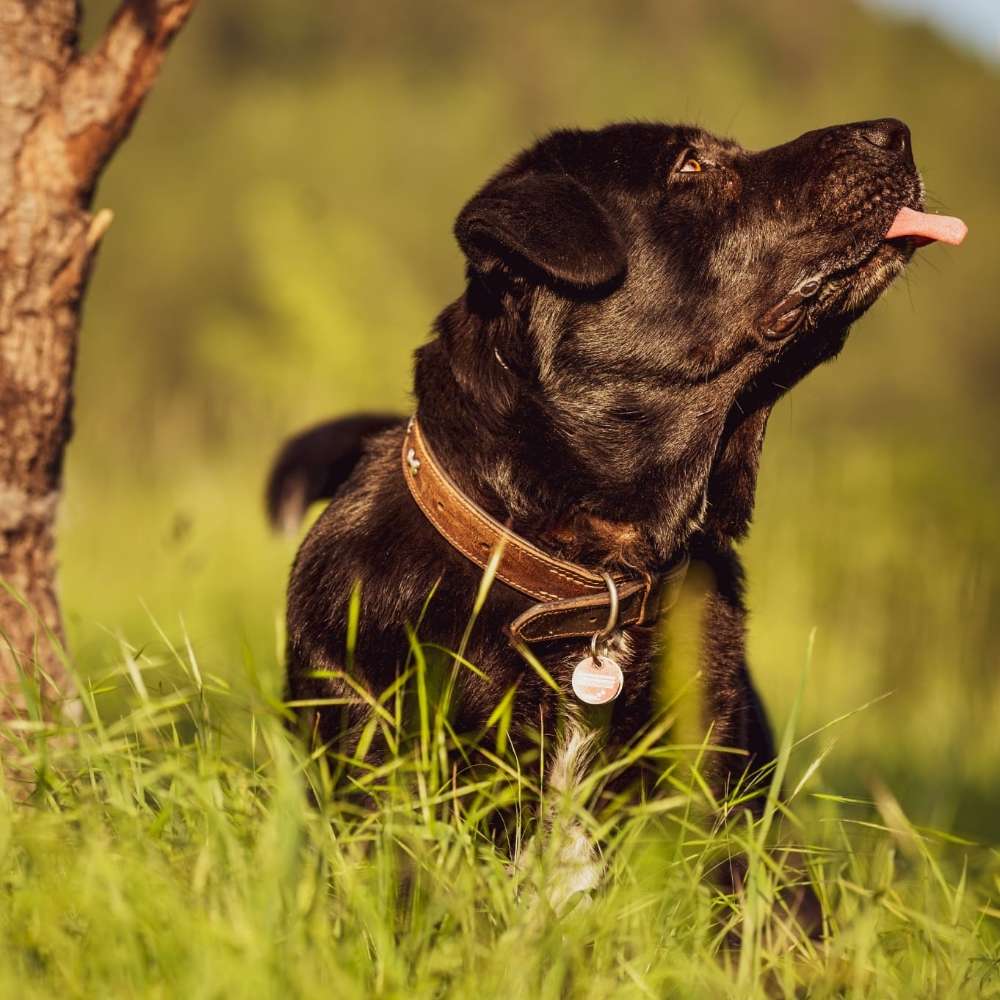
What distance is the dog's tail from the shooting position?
3.57m

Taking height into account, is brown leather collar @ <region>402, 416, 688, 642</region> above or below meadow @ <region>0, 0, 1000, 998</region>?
above

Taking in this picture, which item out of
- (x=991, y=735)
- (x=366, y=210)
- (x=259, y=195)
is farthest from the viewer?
(x=366, y=210)

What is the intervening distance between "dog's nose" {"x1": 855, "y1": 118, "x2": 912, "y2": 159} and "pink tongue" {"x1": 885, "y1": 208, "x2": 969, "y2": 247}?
0.14 metres

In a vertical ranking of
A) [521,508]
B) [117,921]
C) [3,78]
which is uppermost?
[3,78]

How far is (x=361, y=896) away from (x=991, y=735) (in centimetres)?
411

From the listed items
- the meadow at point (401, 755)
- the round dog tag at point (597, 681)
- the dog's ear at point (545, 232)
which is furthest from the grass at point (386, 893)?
the dog's ear at point (545, 232)

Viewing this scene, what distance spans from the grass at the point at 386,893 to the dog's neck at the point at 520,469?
16.9 inches

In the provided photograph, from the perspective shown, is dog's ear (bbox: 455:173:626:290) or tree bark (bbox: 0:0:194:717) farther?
tree bark (bbox: 0:0:194:717)

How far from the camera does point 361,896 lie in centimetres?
198

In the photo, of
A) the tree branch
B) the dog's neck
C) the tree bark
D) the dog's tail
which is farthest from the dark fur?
the tree branch

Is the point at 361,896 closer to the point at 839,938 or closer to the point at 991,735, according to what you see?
the point at 839,938

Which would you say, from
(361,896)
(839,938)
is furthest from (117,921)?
(839,938)

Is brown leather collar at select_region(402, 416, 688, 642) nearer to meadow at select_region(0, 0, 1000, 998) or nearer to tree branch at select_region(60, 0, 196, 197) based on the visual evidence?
meadow at select_region(0, 0, 1000, 998)

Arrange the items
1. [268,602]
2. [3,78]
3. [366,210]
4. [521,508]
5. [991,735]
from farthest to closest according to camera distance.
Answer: [366,210] → [268,602] → [991,735] → [3,78] → [521,508]
